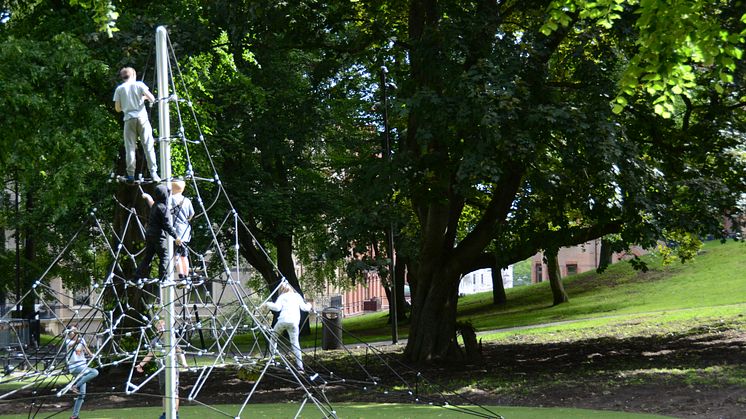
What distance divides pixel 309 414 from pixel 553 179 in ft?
24.1

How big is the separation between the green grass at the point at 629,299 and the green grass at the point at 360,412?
14743 mm

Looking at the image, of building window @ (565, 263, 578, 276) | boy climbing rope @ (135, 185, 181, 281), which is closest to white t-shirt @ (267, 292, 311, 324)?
boy climbing rope @ (135, 185, 181, 281)

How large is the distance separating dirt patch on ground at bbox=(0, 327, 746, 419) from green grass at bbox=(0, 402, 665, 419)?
0.37 meters

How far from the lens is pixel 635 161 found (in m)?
18.0

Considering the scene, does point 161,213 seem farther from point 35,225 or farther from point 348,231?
point 35,225

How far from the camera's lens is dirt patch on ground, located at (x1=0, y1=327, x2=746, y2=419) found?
1591 centimetres

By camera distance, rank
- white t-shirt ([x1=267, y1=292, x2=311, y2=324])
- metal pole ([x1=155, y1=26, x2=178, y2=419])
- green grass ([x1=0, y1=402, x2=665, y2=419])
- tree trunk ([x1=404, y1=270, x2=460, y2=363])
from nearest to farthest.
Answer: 1. metal pole ([x1=155, y1=26, x2=178, y2=419])
2. green grass ([x1=0, y1=402, x2=665, y2=419])
3. white t-shirt ([x1=267, y1=292, x2=311, y2=324])
4. tree trunk ([x1=404, y1=270, x2=460, y2=363])

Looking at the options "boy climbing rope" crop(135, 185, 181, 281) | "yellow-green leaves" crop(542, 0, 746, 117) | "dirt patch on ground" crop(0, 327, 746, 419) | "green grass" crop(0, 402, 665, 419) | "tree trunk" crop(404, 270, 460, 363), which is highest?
"yellow-green leaves" crop(542, 0, 746, 117)

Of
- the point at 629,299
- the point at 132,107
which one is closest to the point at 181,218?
the point at 132,107

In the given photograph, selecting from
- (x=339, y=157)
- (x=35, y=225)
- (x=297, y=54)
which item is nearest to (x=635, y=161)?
(x=297, y=54)

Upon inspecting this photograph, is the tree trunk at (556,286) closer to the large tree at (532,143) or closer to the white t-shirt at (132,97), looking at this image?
the large tree at (532,143)

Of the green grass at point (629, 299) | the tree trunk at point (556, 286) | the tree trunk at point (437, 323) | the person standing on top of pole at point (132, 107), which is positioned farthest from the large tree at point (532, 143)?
the tree trunk at point (556, 286)

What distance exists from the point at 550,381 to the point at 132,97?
11.5m

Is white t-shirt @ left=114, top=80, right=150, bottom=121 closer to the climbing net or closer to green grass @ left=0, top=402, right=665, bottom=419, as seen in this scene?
the climbing net
